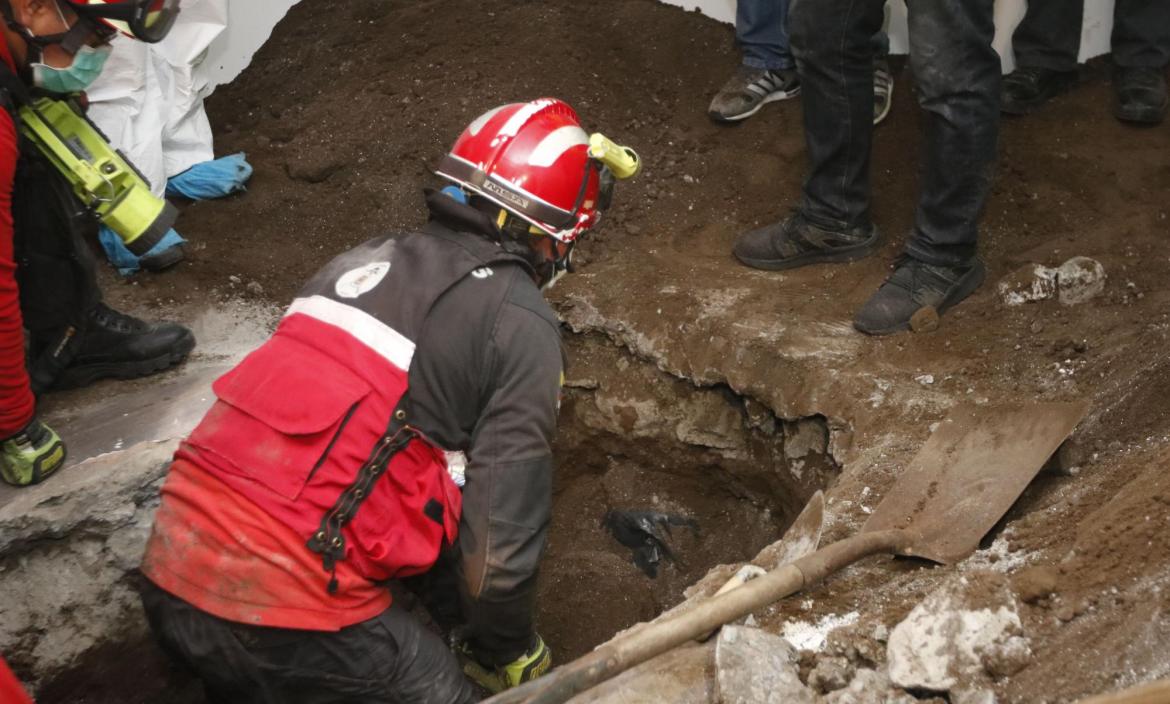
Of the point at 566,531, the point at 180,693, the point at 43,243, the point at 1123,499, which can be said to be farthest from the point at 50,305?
the point at 1123,499

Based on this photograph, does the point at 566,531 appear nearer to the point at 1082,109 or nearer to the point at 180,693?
the point at 180,693

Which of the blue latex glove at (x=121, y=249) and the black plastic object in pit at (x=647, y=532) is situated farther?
the blue latex glove at (x=121, y=249)

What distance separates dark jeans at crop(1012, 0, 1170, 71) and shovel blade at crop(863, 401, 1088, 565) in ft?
8.15

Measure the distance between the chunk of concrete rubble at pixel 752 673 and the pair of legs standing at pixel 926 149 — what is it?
1.77m

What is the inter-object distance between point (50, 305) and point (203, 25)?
2141mm

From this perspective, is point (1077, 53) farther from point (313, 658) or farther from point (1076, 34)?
point (313, 658)

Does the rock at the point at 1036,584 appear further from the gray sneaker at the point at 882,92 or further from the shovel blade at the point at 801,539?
the gray sneaker at the point at 882,92

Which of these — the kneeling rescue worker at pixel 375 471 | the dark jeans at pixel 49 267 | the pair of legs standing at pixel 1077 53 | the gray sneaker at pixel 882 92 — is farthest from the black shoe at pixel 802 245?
the dark jeans at pixel 49 267

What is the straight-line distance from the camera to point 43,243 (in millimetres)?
3373

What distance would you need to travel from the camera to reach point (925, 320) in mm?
3654

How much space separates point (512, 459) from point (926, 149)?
224 cm

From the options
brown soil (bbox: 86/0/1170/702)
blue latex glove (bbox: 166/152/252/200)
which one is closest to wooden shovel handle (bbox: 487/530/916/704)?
brown soil (bbox: 86/0/1170/702)

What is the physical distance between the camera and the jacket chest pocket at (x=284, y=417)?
2.34 meters

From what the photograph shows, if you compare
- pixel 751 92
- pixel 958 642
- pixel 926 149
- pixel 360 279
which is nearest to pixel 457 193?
pixel 360 279
